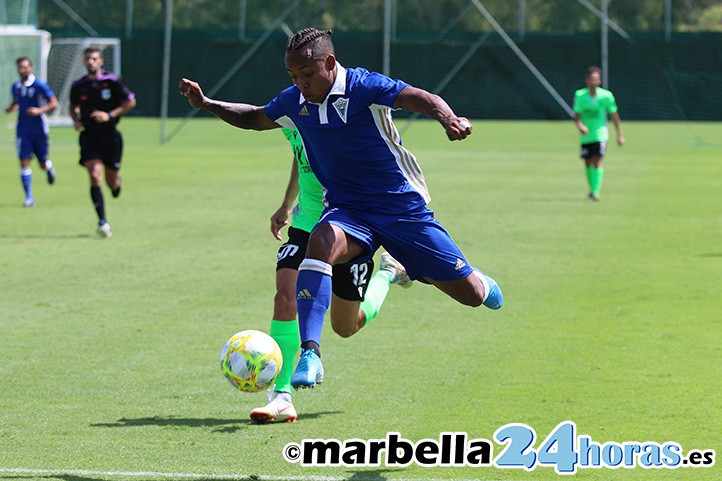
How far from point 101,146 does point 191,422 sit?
9996mm

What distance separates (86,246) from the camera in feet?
50.3

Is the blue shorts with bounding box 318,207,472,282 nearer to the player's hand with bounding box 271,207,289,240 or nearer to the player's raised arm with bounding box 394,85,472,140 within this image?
the player's raised arm with bounding box 394,85,472,140

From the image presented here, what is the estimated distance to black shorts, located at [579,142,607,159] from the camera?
21781mm

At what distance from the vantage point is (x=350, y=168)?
22.8 ft

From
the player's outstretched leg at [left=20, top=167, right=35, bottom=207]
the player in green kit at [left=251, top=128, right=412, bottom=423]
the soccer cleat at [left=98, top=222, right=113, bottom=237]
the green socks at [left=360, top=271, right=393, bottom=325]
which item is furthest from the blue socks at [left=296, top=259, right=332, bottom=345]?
the player's outstretched leg at [left=20, top=167, right=35, bottom=207]

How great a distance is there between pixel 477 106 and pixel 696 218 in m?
27.6

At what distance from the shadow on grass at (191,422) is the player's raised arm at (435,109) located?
77.3 inches

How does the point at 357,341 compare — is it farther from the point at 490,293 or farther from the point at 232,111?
the point at 232,111

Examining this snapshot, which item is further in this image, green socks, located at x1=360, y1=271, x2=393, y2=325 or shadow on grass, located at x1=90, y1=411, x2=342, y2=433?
green socks, located at x1=360, y1=271, x2=393, y2=325

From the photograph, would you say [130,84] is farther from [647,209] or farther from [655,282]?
[655,282]

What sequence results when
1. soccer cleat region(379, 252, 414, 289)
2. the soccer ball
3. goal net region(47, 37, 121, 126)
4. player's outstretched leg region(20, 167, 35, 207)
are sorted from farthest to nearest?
goal net region(47, 37, 121, 126) → player's outstretched leg region(20, 167, 35, 207) → soccer cleat region(379, 252, 414, 289) → the soccer ball

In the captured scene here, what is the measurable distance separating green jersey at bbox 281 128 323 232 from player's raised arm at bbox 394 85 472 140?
1.22 metres

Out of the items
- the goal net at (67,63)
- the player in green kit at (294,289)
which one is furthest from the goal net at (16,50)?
the player in green kit at (294,289)

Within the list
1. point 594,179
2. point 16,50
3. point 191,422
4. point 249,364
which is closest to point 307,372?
point 249,364
